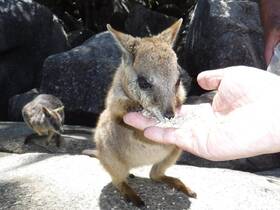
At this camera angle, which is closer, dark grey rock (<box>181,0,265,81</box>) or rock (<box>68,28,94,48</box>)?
dark grey rock (<box>181,0,265,81</box>)

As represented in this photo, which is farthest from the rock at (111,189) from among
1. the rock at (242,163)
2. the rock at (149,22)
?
the rock at (149,22)

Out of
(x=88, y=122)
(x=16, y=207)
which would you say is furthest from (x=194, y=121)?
(x=88, y=122)

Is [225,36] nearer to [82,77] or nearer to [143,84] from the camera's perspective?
[82,77]

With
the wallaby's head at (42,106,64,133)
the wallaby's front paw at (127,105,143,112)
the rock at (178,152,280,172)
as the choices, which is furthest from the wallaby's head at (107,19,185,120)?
the wallaby's head at (42,106,64,133)

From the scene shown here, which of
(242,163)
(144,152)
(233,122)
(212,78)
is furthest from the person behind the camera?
(242,163)

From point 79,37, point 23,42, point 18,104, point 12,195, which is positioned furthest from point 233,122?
point 79,37

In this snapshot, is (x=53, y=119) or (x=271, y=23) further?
(x=53, y=119)

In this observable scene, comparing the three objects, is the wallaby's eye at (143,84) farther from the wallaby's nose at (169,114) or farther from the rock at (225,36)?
the rock at (225,36)

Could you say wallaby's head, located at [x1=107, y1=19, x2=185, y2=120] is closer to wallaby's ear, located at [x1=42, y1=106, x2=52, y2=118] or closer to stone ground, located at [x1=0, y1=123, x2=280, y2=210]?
stone ground, located at [x1=0, y1=123, x2=280, y2=210]
